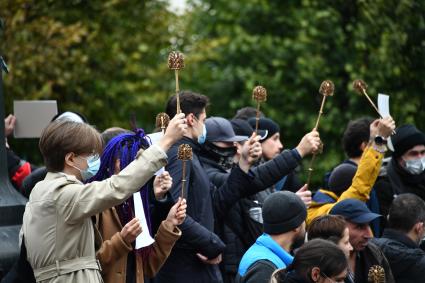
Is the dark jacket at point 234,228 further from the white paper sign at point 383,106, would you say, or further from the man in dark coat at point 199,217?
the white paper sign at point 383,106

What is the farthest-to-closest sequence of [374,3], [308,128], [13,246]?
[308,128], [374,3], [13,246]

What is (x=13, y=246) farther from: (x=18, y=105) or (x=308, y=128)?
(x=308, y=128)

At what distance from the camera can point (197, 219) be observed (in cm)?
773

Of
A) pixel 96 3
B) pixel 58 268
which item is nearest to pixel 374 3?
pixel 58 268

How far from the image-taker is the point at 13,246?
23.9 ft

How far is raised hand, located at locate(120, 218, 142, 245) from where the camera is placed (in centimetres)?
639

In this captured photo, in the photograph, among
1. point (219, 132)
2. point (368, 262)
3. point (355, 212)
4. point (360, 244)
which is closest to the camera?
point (368, 262)

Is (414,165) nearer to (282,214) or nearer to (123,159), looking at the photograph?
(282,214)

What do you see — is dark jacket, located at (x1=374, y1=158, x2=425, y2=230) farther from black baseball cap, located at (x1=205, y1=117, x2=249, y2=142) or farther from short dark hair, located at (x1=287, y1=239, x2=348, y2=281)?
short dark hair, located at (x1=287, y1=239, x2=348, y2=281)

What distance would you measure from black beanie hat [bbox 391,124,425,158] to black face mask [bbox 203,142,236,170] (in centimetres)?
176

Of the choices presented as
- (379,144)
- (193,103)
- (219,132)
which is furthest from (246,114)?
(193,103)

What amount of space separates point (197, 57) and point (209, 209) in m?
17.0

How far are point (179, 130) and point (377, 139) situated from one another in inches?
110

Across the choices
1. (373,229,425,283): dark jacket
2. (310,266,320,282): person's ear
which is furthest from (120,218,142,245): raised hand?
(373,229,425,283): dark jacket
